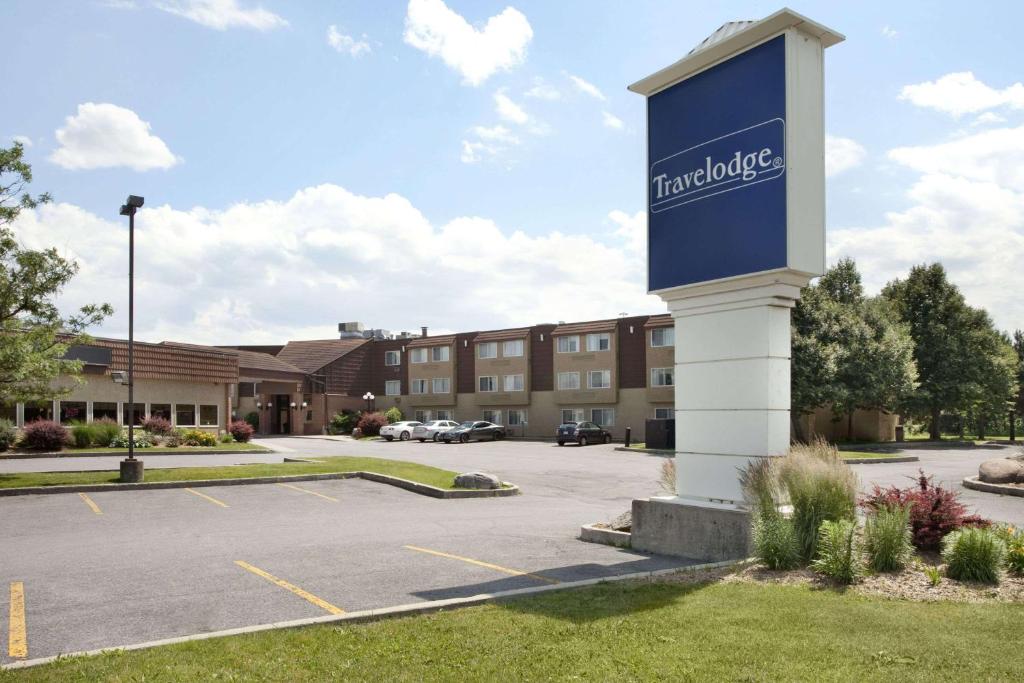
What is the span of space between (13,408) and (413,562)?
3149cm

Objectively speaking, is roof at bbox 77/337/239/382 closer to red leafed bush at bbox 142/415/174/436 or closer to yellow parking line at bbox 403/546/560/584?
red leafed bush at bbox 142/415/174/436

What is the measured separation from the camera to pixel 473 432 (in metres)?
50.9

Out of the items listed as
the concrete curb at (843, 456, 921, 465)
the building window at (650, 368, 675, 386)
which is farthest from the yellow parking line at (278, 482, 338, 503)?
the building window at (650, 368, 675, 386)

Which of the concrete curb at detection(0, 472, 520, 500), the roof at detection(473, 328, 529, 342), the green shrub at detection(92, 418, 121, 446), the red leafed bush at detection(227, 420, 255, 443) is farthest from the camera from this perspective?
the roof at detection(473, 328, 529, 342)

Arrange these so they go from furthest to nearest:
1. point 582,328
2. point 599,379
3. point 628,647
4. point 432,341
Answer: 1. point 432,341
2. point 582,328
3. point 599,379
4. point 628,647

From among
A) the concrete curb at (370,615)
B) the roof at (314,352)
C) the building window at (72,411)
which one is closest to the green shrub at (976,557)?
the concrete curb at (370,615)

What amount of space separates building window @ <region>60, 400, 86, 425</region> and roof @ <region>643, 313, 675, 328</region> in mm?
31823

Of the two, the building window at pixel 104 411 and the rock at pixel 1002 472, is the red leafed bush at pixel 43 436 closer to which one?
the building window at pixel 104 411

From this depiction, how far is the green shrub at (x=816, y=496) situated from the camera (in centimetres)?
875

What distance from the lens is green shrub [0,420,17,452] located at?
30.6 metres

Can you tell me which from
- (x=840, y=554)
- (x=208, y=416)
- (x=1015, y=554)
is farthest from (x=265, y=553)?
(x=208, y=416)

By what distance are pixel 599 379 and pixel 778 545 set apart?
1766 inches

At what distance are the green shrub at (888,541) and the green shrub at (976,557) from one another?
1.40ft

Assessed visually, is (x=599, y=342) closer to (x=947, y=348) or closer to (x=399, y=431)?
(x=399, y=431)
